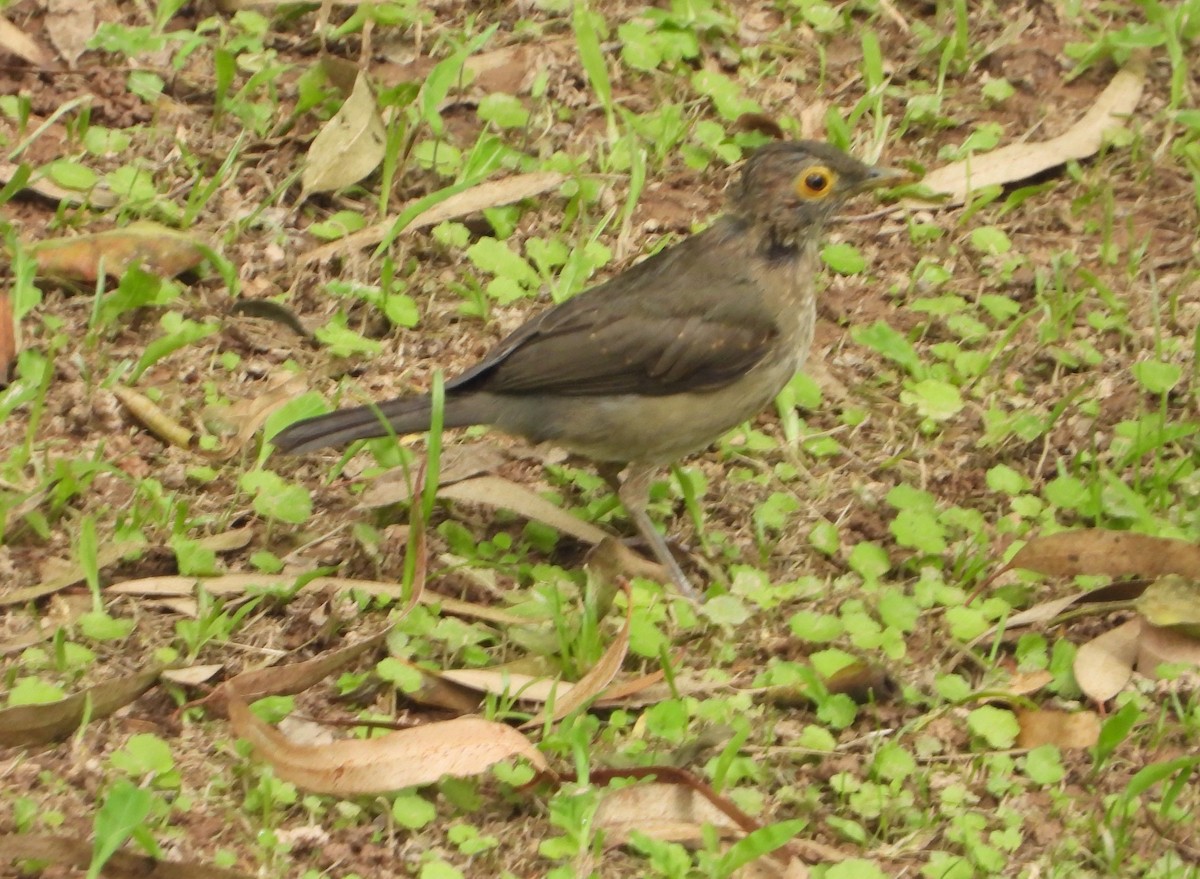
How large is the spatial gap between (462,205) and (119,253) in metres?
1.36

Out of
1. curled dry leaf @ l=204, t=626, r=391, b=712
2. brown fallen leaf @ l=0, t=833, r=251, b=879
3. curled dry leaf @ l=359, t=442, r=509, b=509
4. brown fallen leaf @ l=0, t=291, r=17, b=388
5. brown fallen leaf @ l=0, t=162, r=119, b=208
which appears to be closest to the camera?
brown fallen leaf @ l=0, t=833, r=251, b=879

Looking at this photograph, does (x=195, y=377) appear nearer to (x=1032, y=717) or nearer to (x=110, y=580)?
(x=110, y=580)

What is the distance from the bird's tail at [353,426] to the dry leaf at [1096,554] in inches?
77.5

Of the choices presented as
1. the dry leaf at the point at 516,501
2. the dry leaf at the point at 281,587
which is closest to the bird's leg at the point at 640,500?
the dry leaf at the point at 516,501

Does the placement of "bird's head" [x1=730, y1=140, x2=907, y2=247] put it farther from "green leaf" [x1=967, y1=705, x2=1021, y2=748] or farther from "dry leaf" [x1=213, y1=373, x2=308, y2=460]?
"green leaf" [x1=967, y1=705, x2=1021, y2=748]

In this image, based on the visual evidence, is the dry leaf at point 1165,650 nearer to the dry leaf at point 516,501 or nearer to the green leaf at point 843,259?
the dry leaf at point 516,501

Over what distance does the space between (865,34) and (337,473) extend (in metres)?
3.44

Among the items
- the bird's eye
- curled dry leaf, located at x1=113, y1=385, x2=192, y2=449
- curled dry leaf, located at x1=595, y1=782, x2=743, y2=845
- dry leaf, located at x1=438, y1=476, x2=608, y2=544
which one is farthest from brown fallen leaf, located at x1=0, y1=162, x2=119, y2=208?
curled dry leaf, located at x1=595, y1=782, x2=743, y2=845

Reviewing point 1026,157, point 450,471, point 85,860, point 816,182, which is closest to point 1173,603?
point 816,182

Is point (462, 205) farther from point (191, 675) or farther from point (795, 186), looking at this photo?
point (191, 675)

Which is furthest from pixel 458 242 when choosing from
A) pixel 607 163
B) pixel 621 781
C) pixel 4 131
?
pixel 621 781

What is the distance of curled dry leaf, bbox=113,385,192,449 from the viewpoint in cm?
605

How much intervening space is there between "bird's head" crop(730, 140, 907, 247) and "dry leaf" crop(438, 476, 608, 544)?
47.8 inches

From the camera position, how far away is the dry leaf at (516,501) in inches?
237
